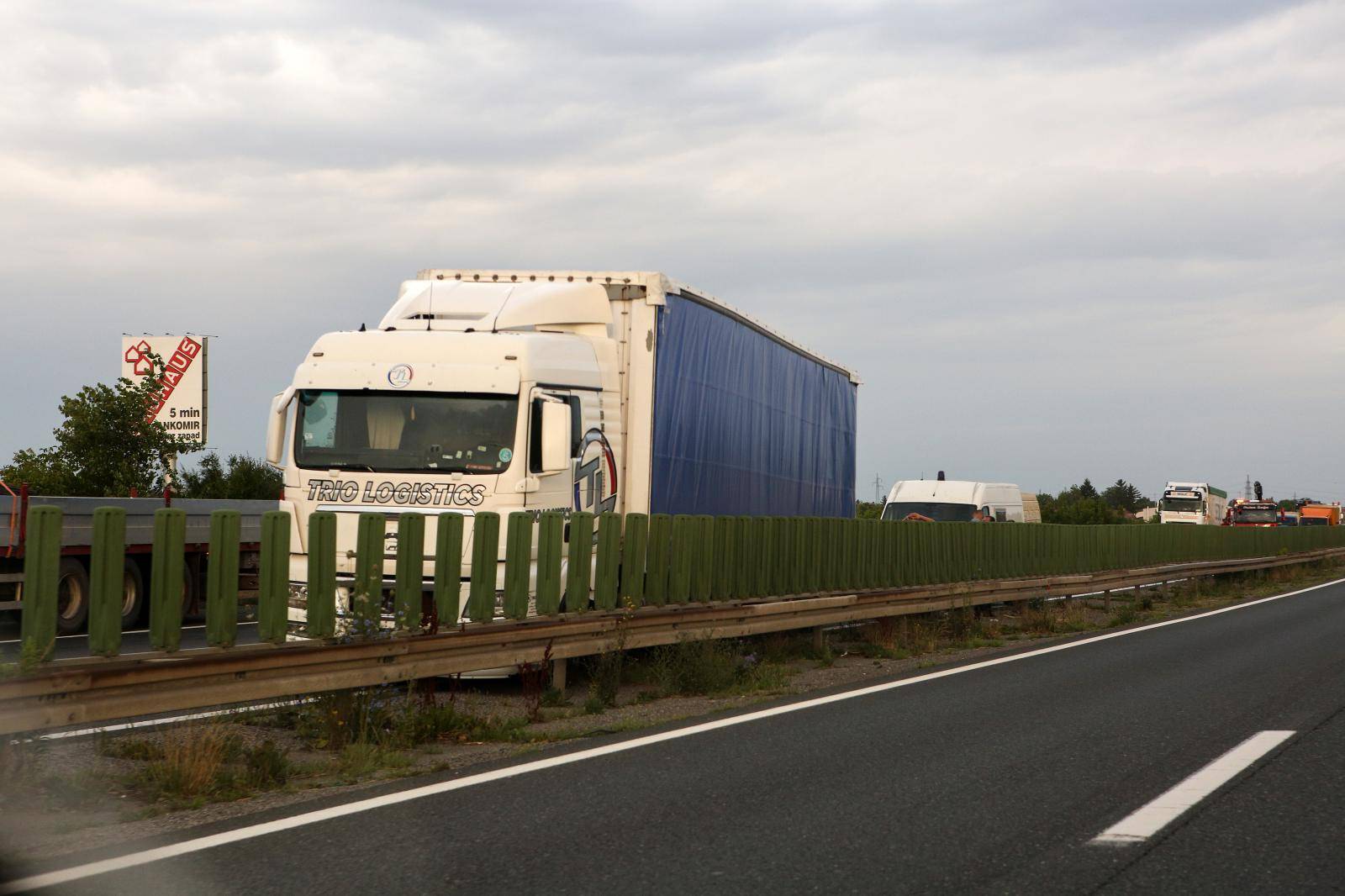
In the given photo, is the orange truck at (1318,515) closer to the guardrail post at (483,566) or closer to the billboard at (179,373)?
the billboard at (179,373)

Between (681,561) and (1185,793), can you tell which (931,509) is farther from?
(1185,793)

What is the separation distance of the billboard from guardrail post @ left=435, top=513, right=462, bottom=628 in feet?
109

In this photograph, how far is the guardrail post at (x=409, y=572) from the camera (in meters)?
9.80

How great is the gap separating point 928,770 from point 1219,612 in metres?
18.2

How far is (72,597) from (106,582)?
10.4 meters

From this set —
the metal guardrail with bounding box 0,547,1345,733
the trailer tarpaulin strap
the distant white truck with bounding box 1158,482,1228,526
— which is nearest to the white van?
the trailer tarpaulin strap

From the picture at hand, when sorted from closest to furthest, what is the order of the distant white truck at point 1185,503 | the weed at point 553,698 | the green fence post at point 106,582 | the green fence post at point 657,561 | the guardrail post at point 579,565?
the green fence post at point 106,582 < the weed at point 553,698 < the guardrail post at point 579,565 < the green fence post at point 657,561 < the distant white truck at point 1185,503

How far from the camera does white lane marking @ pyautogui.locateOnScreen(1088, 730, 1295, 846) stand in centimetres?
616

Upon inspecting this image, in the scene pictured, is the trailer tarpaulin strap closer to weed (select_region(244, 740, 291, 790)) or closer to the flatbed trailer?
the flatbed trailer

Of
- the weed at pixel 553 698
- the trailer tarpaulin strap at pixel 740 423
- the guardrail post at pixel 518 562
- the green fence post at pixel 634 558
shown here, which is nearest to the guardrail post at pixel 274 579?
the guardrail post at pixel 518 562

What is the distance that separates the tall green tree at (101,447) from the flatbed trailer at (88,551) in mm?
12779

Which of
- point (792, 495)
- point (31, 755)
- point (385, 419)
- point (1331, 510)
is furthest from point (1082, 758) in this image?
point (1331, 510)

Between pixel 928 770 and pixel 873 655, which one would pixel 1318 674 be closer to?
pixel 873 655

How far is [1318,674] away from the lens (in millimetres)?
13039
